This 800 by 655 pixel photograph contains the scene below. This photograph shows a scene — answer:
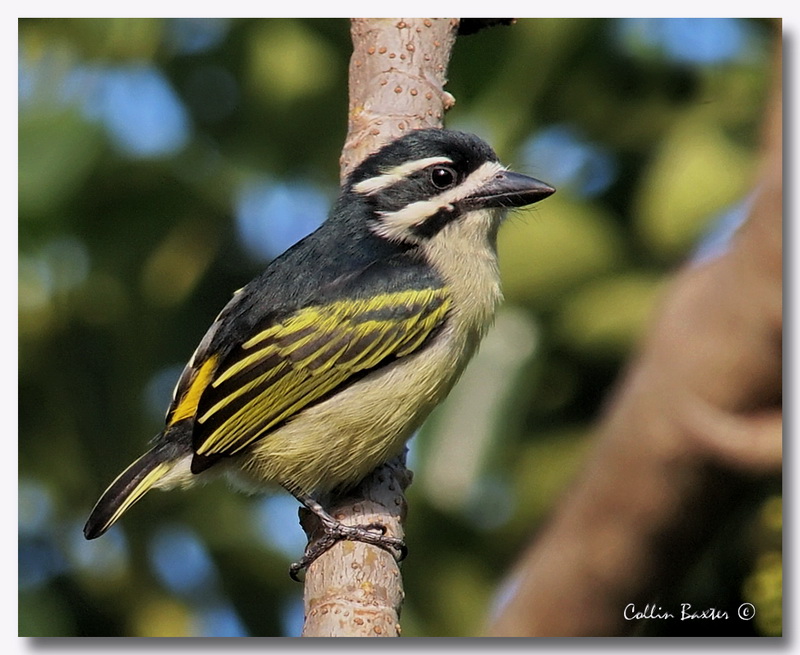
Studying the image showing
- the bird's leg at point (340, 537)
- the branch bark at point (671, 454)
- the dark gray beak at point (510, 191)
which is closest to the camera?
the branch bark at point (671, 454)

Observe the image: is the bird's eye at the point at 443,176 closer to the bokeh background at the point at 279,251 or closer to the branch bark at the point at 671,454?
the bokeh background at the point at 279,251

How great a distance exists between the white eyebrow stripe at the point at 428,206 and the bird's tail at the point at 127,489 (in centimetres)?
76

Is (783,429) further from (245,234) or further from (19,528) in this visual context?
(19,528)

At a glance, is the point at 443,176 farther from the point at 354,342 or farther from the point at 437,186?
the point at 354,342

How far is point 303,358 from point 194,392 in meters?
0.30

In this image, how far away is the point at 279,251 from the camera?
10.2 ft

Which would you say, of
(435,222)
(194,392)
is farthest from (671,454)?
(194,392)

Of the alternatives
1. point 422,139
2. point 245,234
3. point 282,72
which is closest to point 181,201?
point 245,234

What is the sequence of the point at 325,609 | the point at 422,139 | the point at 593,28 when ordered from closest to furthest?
the point at 325,609 < the point at 422,139 < the point at 593,28

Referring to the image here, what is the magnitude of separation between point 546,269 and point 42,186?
128 centimetres

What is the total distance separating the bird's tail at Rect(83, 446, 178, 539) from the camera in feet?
8.79

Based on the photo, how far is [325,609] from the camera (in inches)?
97.8

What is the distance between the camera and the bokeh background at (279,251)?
2.84m
